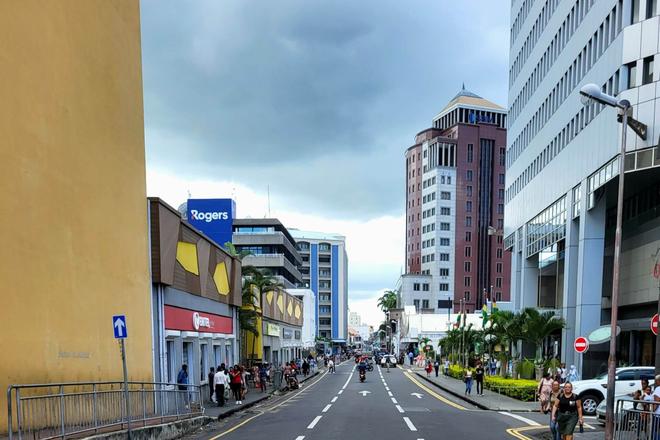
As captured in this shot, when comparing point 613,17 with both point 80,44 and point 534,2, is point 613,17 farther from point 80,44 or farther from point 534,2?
point 80,44

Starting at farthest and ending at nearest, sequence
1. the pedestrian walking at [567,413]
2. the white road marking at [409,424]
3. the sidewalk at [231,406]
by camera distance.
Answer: the sidewalk at [231,406] < the white road marking at [409,424] < the pedestrian walking at [567,413]

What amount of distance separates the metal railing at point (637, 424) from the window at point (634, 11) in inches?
880

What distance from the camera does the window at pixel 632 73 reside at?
91.8ft

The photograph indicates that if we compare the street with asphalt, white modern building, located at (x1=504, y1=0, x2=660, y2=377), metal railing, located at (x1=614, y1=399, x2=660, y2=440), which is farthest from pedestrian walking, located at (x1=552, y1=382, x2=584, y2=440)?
white modern building, located at (x1=504, y1=0, x2=660, y2=377)

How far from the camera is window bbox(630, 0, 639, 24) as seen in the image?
28.3 metres

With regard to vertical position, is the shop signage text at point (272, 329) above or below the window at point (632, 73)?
below

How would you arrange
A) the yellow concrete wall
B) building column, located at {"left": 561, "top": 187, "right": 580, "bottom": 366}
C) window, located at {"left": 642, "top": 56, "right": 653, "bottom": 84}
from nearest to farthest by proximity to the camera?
the yellow concrete wall
window, located at {"left": 642, "top": 56, "right": 653, "bottom": 84}
building column, located at {"left": 561, "top": 187, "right": 580, "bottom": 366}

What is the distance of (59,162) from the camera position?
13.8 meters

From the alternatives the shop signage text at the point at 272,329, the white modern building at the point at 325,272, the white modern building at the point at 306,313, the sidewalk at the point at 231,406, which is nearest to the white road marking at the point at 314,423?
the sidewalk at the point at 231,406

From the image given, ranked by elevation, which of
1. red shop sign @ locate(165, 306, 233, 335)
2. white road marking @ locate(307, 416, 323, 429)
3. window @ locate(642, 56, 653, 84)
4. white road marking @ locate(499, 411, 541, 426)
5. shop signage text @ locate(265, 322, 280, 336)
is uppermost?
window @ locate(642, 56, 653, 84)

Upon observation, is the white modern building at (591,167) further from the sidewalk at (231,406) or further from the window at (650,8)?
→ the sidewalk at (231,406)

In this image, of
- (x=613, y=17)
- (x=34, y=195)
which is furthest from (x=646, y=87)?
(x=34, y=195)

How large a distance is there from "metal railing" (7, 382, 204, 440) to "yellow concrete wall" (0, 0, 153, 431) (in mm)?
573

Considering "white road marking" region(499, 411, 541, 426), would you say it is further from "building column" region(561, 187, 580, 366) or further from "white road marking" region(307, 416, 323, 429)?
"building column" region(561, 187, 580, 366)
